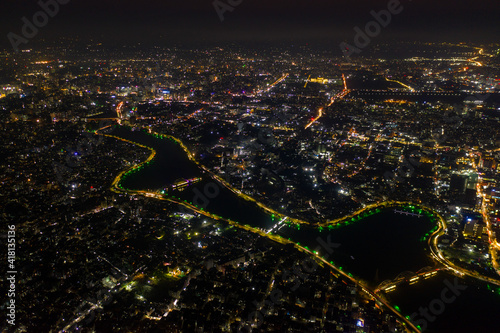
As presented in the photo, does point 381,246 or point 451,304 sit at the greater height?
point 381,246

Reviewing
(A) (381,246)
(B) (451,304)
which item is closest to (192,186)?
(A) (381,246)

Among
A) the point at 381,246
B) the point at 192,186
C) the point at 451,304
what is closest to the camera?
the point at 451,304

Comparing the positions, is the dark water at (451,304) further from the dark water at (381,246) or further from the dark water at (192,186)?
the dark water at (192,186)

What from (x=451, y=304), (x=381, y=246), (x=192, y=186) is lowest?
(x=451, y=304)

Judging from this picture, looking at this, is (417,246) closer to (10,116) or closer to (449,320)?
(449,320)

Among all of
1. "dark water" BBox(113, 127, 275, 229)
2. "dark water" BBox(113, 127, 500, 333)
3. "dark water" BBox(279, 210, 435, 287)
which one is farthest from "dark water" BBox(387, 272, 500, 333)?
"dark water" BBox(113, 127, 275, 229)

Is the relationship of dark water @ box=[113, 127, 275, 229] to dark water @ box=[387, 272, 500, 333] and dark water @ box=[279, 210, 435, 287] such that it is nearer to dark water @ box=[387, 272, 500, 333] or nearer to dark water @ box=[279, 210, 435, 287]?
dark water @ box=[279, 210, 435, 287]

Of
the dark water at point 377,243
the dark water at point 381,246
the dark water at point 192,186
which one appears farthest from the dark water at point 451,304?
the dark water at point 192,186

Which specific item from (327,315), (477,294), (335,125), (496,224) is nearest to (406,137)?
(335,125)

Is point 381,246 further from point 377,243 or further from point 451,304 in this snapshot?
point 451,304
